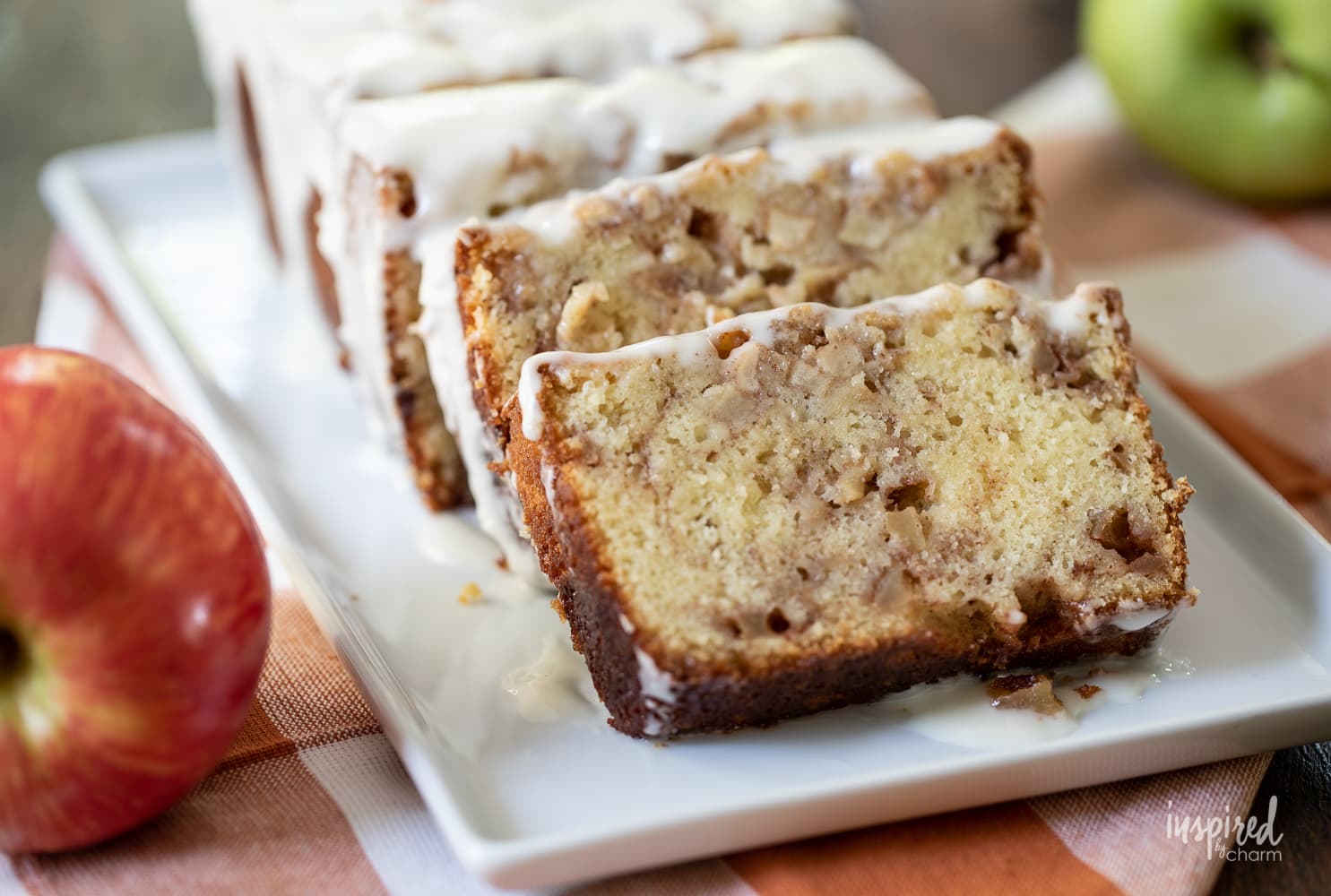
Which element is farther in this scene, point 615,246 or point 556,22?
point 556,22

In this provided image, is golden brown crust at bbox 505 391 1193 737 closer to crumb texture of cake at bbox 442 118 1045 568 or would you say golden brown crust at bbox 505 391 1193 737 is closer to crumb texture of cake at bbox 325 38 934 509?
crumb texture of cake at bbox 442 118 1045 568

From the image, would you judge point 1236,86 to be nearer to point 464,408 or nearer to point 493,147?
point 493,147

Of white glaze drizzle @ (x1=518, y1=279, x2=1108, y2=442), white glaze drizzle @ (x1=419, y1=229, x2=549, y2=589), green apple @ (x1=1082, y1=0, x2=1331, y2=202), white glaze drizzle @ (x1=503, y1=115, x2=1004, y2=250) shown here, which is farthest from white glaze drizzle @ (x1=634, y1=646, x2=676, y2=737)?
green apple @ (x1=1082, y1=0, x2=1331, y2=202)

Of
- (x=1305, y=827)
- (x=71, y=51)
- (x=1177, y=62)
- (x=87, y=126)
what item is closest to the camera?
(x=1305, y=827)

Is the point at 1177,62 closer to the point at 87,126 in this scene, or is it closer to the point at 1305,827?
the point at 1305,827

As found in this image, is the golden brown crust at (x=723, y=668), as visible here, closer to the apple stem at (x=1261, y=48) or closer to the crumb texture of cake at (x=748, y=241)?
the crumb texture of cake at (x=748, y=241)

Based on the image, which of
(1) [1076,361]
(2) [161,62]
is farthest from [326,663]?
(2) [161,62]

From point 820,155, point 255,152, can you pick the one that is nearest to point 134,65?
point 255,152
